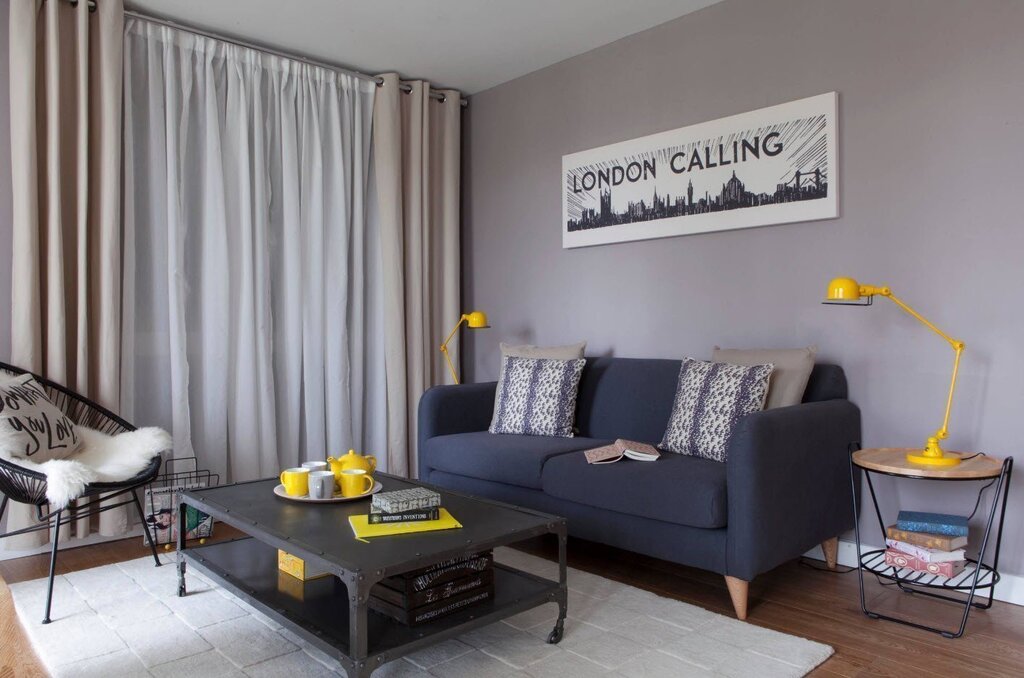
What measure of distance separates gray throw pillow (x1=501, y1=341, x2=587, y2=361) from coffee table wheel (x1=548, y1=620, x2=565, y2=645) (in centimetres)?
161

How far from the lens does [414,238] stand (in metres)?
4.48

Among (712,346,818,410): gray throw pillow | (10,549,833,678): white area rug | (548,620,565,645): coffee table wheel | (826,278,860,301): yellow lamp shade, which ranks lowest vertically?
(10,549,833,678): white area rug

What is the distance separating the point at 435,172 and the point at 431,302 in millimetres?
823

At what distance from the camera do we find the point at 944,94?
2.77 metres

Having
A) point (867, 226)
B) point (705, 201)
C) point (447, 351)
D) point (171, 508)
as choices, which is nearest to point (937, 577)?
point (867, 226)

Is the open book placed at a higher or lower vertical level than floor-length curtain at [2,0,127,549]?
lower

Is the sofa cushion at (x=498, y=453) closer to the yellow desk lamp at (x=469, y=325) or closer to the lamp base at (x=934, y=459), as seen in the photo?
the yellow desk lamp at (x=469, y=325)

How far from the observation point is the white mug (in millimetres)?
2354

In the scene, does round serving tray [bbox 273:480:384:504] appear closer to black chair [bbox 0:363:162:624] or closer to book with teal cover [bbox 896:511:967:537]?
black chair [bbox 0:363:162:624]

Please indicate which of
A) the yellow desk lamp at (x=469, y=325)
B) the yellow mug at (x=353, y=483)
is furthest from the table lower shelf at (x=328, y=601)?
the yellow desk lamp at (x=469, y=325)

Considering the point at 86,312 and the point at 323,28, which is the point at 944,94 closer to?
the point at 323,28

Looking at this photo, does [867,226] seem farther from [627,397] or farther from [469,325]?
[469,325]

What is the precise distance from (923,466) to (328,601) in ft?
6.24

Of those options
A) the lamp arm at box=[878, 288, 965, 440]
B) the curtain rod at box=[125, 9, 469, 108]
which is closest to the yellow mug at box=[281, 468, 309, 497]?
the lamp arm at box=[878, 288, 965, 440]
